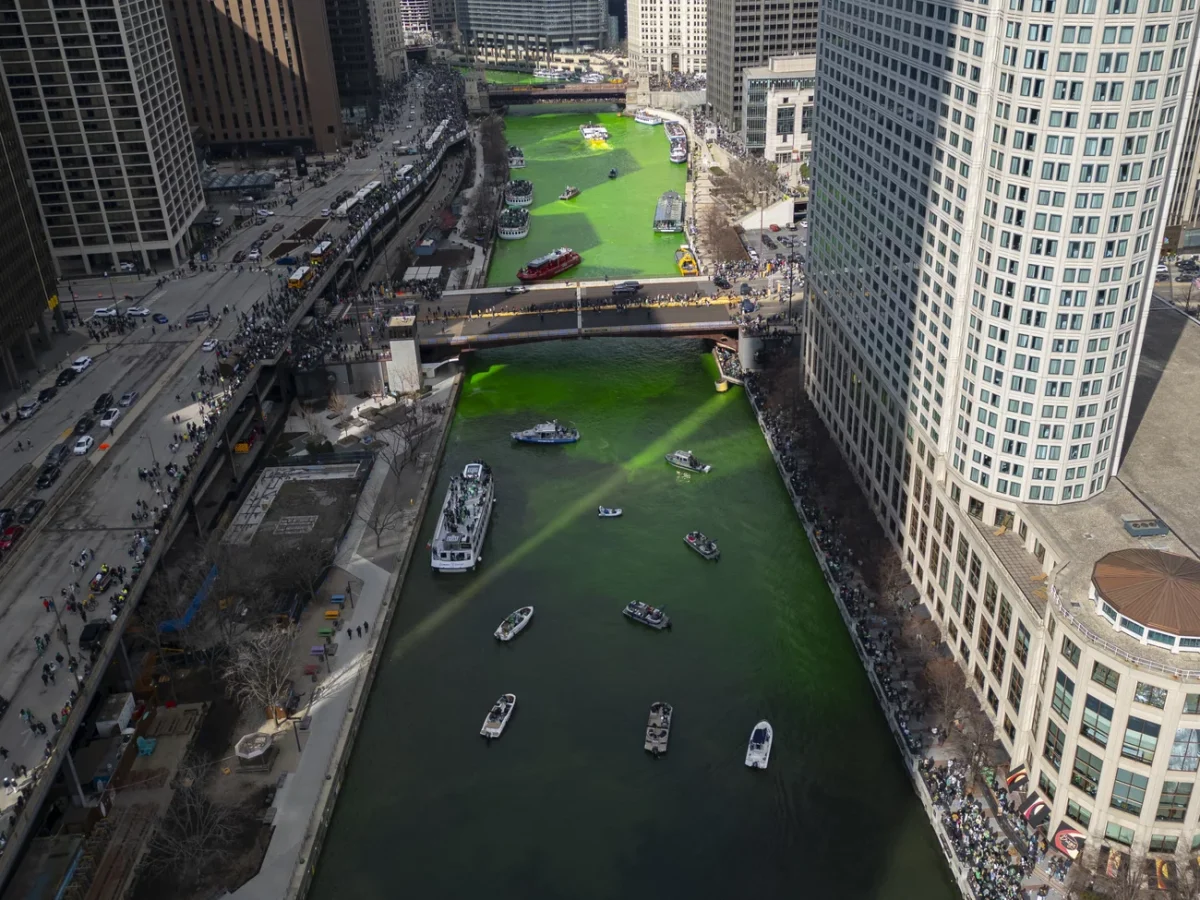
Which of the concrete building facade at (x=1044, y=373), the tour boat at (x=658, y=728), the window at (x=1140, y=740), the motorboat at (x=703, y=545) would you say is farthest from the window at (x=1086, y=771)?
the motorboat at (x=703, y=545)

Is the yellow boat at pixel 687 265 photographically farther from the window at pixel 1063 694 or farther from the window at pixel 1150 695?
the window at pixel 1150 695

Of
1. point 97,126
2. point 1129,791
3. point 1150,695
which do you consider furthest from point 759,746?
point 97,126

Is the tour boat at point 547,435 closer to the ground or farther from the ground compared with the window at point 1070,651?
closer to the ground

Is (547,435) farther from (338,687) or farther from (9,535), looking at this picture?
(9,535)

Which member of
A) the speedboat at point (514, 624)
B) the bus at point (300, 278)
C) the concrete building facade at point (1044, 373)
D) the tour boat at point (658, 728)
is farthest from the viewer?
the bus at point (300, 278)

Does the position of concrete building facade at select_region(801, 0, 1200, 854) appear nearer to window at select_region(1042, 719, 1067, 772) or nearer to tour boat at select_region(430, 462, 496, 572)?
window at select_region(1042, 719, 1067, 772)

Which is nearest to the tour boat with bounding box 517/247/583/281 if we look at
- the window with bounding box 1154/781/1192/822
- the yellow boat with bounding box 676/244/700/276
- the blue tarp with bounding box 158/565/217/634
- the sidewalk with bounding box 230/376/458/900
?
the yellow boat with bounding box 676/244/700/276
